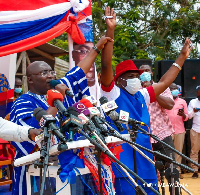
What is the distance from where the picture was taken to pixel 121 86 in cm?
442

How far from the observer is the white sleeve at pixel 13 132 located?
10.3ft

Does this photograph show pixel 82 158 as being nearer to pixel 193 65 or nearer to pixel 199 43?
pixel 193 65

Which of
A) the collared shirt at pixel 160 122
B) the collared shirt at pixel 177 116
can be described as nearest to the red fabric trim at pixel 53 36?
the collared shirt at pixel 160 122

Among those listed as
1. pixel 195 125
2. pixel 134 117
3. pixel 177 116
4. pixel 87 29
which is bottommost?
pixel 134 117

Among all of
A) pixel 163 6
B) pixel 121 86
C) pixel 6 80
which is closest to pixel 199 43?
pixel 163 6

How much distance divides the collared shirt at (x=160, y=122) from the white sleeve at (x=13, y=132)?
3881 millimetres

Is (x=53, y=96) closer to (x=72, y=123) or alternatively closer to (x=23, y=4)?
(x=72, y=123)

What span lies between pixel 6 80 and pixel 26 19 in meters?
1.38

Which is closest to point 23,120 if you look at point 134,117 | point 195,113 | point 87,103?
point 87,103

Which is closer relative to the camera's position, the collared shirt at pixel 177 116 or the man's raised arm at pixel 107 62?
the man's raised arm at pixel 107 62

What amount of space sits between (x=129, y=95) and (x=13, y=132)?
4.78 ft

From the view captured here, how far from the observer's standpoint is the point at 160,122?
6984 millimetres

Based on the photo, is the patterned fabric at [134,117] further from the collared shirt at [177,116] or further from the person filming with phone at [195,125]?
the person filming with phone at [195,125]

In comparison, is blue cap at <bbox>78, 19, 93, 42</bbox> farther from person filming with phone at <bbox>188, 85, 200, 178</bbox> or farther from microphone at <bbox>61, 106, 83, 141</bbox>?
person filming with phone at <bbox>188, 85, 200, 178</bbox>
